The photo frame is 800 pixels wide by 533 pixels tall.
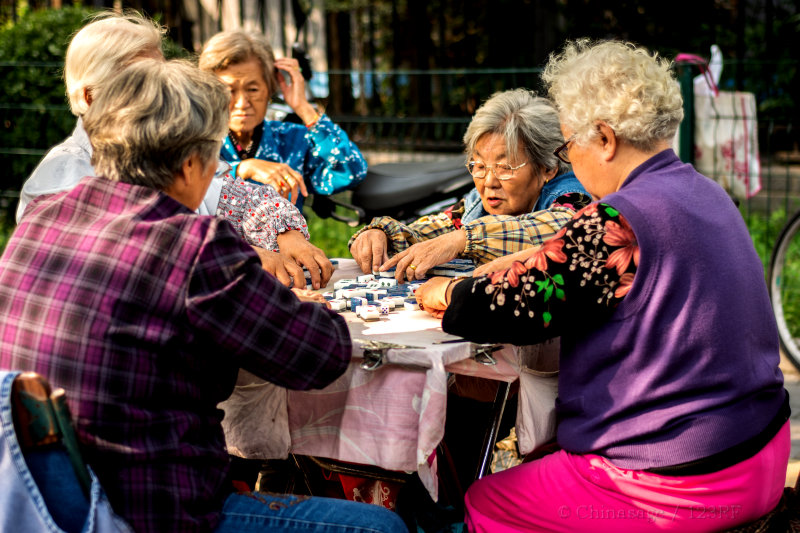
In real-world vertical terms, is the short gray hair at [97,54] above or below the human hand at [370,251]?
above

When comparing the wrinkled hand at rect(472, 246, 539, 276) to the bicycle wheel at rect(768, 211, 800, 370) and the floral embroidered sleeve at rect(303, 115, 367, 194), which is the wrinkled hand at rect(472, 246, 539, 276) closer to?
the floral embroidered sleeve at rect(303, 115, 367, 194)

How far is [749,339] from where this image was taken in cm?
203

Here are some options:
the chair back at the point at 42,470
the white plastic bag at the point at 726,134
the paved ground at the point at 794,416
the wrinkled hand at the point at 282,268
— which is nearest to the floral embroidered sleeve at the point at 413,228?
the wrinkled hand at the point at 282,268

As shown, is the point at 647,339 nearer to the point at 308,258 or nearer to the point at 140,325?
the point at 140,325

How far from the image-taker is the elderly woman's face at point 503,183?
306 centimetres

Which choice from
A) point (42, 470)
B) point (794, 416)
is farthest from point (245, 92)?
point (794, 416)

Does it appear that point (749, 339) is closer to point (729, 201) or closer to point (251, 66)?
point (729, 201)

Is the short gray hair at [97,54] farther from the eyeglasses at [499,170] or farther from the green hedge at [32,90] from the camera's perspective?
the green hedge at [32,90]

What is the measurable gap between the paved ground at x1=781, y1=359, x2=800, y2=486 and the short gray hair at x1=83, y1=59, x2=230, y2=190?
8.06 feet

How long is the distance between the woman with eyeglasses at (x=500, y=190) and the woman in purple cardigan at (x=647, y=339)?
67 cm

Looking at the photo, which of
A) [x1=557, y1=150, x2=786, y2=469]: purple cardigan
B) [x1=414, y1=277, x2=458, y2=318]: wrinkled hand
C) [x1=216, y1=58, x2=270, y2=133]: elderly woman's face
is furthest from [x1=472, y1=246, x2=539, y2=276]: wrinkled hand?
[x1=216, y1=58, x2=270, y2=133]: elderly woman's face

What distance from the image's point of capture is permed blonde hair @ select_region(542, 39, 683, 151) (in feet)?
7.02

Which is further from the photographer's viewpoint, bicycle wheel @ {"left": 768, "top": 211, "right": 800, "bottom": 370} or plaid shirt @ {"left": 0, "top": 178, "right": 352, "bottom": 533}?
bicycle wheel @ {"left": 768, "top": 211, "right": 800, "bottom": 370}

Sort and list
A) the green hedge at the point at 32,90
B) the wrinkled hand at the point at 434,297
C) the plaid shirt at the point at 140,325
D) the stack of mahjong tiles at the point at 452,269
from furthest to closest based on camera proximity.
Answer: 1. the green hedge at the point at 32,90
2. the stack of mahjong tiles at the point at 452,269
3. the wrinkled hand at the point at 434,297
4. the plaid shirt at the point at 140,325
